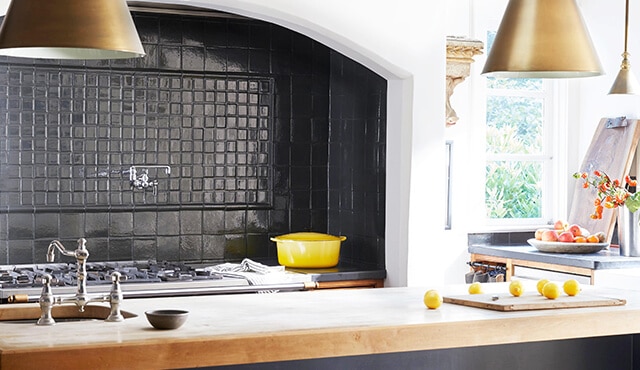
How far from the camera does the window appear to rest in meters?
7.16

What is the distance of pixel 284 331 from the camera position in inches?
121

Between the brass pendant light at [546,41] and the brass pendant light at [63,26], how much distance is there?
123cm

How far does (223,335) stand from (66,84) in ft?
9.92

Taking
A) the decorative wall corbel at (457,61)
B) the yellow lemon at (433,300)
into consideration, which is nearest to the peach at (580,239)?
the decorative wall corbel at (457,61)

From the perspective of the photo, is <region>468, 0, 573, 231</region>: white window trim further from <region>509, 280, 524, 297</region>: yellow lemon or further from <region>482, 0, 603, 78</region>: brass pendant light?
<region>482, 0, 603, 78</region>: brass pendant light

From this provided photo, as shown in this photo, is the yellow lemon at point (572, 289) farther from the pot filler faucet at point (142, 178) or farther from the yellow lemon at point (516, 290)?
the pot filler faucet at point (142, 178)

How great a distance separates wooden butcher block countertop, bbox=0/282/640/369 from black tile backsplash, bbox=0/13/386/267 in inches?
78.8

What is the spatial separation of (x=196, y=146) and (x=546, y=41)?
3091mm

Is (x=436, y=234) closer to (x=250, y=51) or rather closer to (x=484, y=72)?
(x=250, y=51)

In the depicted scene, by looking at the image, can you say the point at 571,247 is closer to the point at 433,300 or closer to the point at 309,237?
the point at 309,237

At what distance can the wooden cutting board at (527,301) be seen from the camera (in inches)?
142

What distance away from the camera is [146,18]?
5.85 metres

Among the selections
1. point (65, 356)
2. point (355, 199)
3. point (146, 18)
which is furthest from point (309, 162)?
point (65, 356)

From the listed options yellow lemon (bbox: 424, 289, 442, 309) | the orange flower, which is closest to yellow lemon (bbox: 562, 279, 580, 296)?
yellow lemon (bbox: 424, 289, 442, 309)
